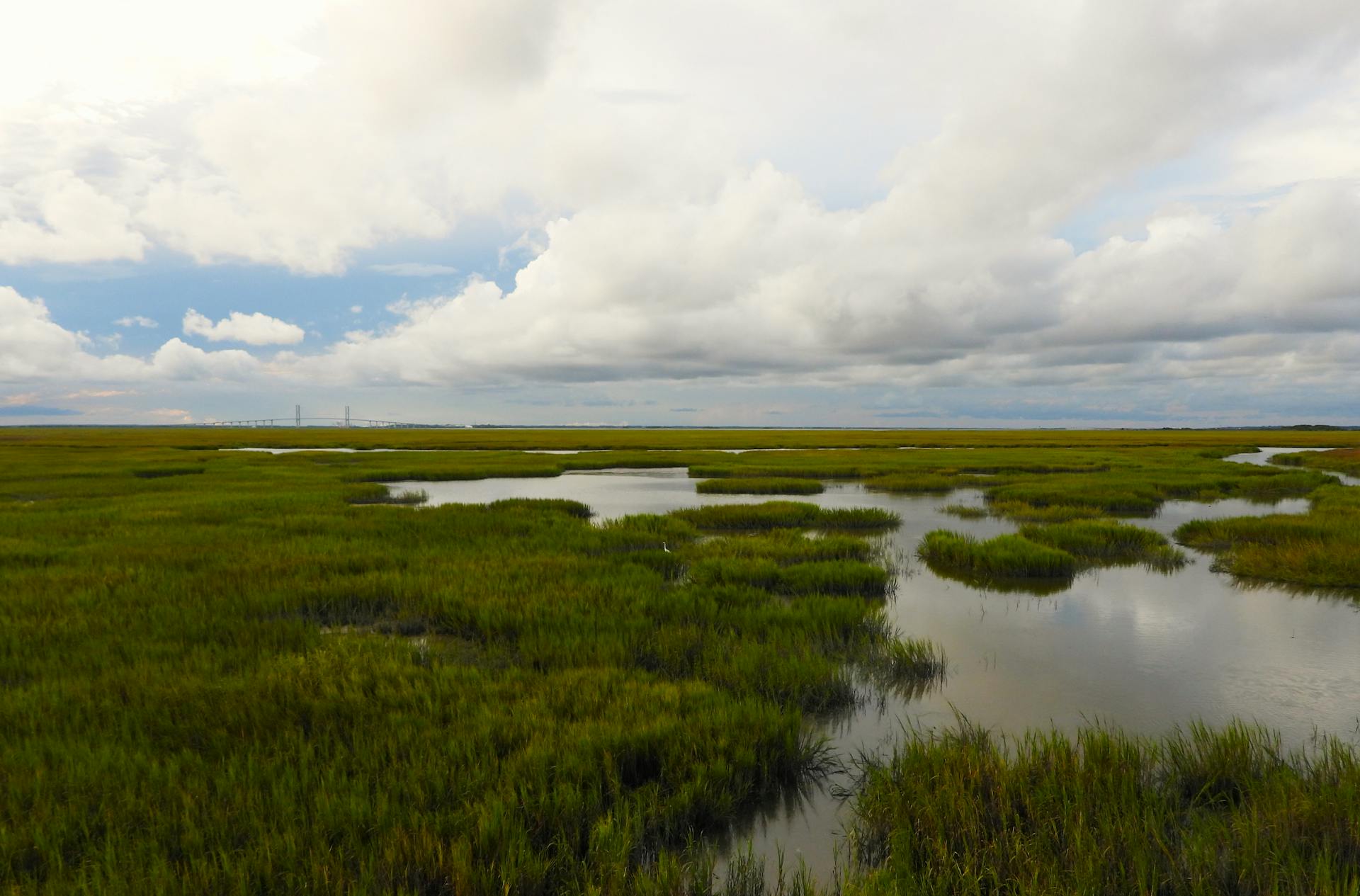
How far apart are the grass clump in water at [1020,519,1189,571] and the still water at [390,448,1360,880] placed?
59 centimetres

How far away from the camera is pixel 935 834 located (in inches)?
177

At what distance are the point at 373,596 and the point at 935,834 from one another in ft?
30.8

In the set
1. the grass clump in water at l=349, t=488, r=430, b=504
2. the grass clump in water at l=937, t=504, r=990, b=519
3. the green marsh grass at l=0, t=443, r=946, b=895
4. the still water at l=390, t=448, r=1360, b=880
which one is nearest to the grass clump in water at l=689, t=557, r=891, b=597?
the green marsh grass at l=0, t=443, r=946, b=895

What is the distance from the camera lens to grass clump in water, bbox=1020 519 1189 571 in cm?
1493

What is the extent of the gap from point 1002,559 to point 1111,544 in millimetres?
4154

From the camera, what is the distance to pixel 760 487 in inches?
1241

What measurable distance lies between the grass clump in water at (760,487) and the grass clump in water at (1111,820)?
24.1m

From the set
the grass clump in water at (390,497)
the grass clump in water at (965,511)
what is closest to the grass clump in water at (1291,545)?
the grass clump in water at (965,511)

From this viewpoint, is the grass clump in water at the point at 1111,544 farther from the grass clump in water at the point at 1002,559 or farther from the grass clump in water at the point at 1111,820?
the grass clump in water at the point at 1111,820

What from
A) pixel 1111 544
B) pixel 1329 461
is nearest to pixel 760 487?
pixel 1111 544

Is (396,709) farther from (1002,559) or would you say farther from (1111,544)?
(1111,544)

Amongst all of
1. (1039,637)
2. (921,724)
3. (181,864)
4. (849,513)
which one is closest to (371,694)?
(181,864)

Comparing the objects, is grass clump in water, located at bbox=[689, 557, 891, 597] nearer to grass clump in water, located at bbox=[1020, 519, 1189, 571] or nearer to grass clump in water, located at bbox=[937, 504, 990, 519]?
grass clump in water, located at bbox=[1020, 519, 1189, 571]

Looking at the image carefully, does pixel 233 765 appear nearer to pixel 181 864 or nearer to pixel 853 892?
pixel 181 864
